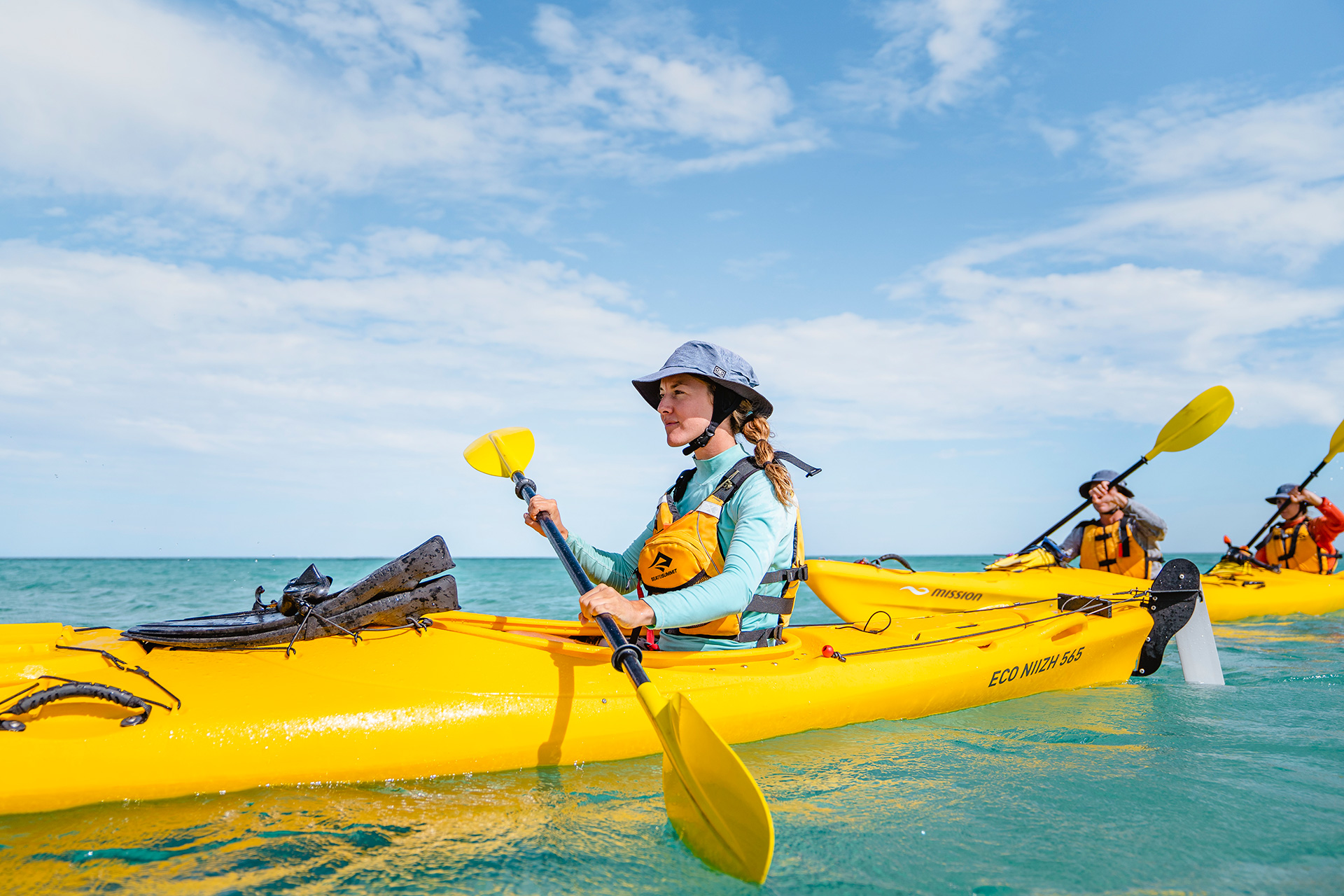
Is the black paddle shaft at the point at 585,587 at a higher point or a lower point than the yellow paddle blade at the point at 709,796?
higher

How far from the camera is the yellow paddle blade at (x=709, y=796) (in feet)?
6.05

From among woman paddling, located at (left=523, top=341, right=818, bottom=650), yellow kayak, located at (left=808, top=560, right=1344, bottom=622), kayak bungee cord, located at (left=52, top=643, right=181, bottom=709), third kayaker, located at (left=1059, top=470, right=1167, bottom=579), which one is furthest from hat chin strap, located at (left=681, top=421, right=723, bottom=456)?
third kayaker, located at (left=1059, top=470, right=1167, bottom=579)

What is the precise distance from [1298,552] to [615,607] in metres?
11.6

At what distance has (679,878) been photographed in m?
1.91

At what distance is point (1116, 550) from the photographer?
27.0ft

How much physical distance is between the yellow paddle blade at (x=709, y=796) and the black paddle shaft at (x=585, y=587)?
0.38 ft

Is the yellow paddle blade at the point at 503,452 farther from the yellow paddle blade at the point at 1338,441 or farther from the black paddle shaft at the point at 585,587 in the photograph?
the yellow paddle blade at the point at 1338,441

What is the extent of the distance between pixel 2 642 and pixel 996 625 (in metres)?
4.25

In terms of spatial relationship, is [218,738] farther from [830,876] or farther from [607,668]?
[830,876]

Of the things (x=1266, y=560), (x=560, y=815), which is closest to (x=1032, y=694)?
(x=560, y=815)

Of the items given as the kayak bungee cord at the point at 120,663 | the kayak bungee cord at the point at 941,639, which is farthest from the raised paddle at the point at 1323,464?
the kayak bungee cord at the point at 120,663

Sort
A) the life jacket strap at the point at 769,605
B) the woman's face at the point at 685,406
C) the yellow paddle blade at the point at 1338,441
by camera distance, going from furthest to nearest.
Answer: the yellow paddle blade at the point at 1338,441, the life jacket strap at the point at 769,605, the woman's face at the point at 685,406

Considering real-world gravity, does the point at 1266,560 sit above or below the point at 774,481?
below

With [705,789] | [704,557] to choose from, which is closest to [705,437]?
[704,557]
